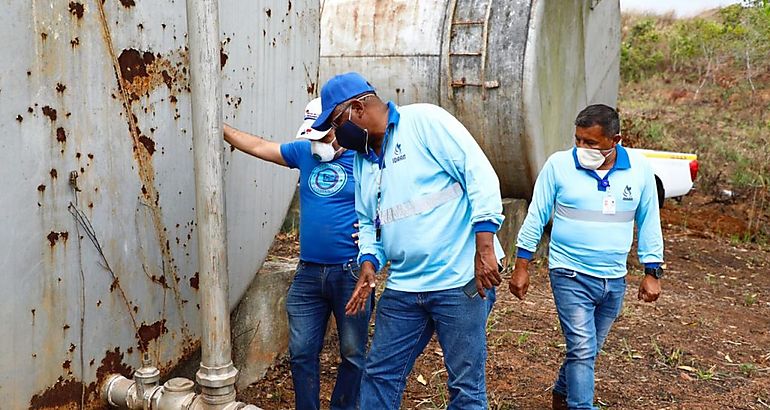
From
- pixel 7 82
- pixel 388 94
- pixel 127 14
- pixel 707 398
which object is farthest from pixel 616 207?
pixel 388 94

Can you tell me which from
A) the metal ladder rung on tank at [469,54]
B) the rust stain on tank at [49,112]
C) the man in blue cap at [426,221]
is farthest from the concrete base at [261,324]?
the metal ladder rung on tank at [469,54]

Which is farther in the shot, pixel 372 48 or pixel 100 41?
pixel 372 48

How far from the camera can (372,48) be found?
7.03 meters

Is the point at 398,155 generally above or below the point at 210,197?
above

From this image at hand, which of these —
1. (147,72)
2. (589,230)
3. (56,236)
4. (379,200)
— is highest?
(147,72)

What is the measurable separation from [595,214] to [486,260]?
1110 mm

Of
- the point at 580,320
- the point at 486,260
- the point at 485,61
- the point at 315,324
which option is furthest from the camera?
the point at 485,61

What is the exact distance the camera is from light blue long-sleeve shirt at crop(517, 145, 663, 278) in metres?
3.69

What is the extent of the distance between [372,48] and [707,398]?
13.3 ft

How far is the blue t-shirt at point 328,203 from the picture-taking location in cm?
349

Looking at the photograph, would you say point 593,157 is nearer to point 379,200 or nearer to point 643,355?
point 379,200

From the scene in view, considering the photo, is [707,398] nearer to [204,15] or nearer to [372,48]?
[204,15]

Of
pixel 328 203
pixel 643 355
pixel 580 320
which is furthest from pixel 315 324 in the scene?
pixel 643 355

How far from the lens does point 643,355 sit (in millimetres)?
5145
